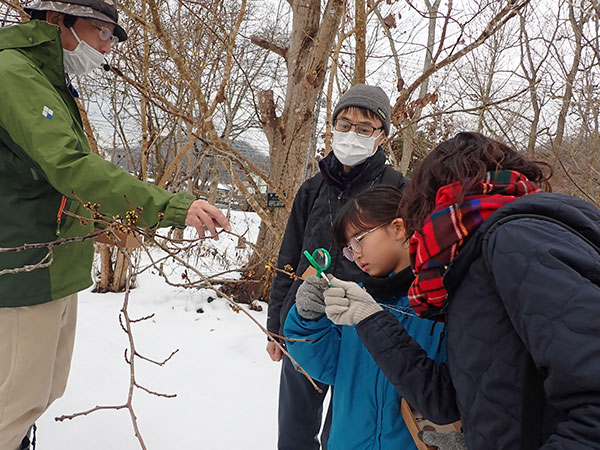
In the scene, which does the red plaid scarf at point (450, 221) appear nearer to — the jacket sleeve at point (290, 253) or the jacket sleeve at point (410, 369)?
the jacket sleeve at point (410, 369)

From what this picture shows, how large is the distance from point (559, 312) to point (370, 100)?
1589 mm

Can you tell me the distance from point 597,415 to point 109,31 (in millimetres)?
2079

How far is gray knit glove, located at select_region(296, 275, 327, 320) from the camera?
1322 millimetres

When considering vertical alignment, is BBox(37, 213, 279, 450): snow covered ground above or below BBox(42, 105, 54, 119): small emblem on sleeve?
below

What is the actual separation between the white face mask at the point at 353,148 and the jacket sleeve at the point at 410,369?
3.56 feet

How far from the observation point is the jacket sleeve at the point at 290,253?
209 cm

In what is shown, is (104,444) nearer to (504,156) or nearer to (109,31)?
(109,31)

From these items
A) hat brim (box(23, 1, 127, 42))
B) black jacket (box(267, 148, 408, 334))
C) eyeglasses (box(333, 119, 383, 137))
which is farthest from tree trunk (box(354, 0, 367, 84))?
hat brim (box(23, 1, 127, 42))

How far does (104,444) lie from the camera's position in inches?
94.2

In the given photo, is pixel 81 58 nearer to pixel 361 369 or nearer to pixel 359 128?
pixel 359 128

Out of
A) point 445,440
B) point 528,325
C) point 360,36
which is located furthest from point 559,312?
point 360,36

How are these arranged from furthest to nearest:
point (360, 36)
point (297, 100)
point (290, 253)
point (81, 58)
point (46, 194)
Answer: point (297, 100) < point (360, 36) < point (290, 253) < point (81, 58) < point (46, 194)

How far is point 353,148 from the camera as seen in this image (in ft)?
6.59

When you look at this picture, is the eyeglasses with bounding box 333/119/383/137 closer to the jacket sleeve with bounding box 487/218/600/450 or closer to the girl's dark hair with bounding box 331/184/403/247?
the girl's dark hair with bounding box 331/184/403/247
